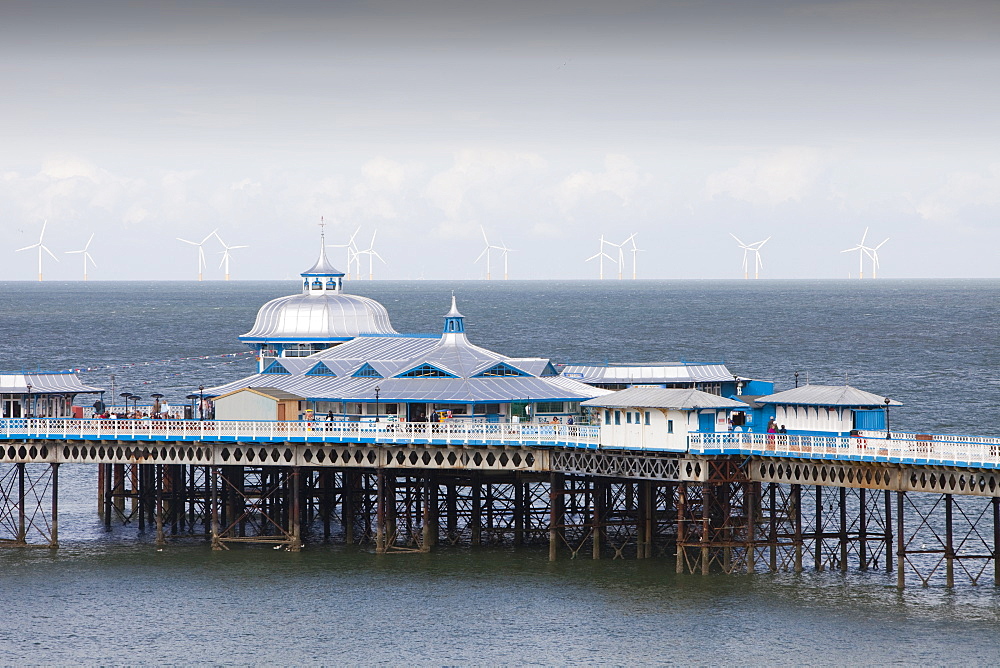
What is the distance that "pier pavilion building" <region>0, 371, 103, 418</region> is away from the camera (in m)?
82.1

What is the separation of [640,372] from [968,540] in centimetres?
1768

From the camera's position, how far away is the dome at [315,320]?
94.2 meters

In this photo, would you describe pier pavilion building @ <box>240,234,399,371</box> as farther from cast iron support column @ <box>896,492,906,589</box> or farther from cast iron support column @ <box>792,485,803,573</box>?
cast iron support column @ <box>896,492,906,589</box>

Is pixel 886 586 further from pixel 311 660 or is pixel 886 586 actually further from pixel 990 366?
pixel 990 366

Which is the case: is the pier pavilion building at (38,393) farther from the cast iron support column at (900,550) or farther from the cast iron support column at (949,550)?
the cast iron support column at (949,550)

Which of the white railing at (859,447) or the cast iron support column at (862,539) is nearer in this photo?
the white railing at (859,447)

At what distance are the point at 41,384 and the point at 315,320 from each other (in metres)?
16.3

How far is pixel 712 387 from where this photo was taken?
282 ft

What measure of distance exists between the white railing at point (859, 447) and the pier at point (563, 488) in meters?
0.07

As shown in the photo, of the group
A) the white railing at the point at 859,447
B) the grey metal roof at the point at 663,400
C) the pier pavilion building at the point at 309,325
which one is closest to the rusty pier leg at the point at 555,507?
the grey metal roof at the point at 663,400

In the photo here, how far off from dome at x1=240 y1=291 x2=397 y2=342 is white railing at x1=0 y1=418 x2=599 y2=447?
16.9 m

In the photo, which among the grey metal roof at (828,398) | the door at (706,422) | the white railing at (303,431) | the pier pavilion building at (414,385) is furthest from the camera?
the pier pavilion building at (414,385)

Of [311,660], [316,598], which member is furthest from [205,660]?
[316,598]

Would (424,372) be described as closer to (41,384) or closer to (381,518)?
(381,518)
